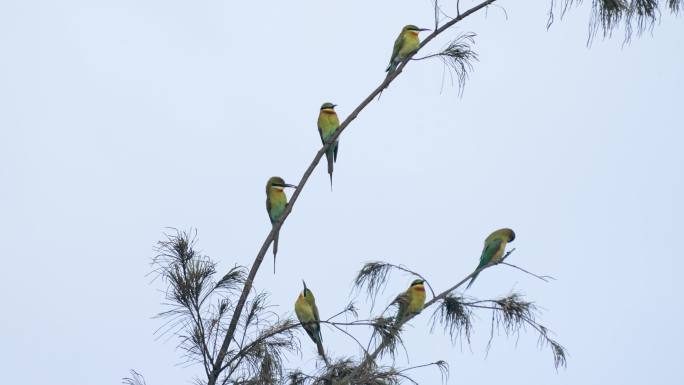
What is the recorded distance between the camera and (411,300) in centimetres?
630

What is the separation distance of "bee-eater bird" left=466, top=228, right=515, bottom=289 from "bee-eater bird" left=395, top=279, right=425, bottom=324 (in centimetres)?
106

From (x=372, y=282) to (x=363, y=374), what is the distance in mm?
777

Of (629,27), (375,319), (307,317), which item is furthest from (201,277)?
(629,27)

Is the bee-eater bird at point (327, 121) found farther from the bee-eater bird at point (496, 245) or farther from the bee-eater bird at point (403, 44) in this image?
the bee-eater bird at point (496, 245)

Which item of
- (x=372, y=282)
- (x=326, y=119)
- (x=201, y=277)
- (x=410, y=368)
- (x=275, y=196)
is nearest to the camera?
(x=410, y=368)

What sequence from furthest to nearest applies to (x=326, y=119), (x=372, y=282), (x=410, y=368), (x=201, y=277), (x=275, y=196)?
(x=326, y=119) → (x=275, y=196) → (x=372, y=282) → (x=201, y=277) → (x=410, y=368)

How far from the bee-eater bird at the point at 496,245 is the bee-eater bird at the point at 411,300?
1.06 metres

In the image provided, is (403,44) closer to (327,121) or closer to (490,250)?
(327,121)

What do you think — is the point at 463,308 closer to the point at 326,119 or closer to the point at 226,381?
the point at 226,381

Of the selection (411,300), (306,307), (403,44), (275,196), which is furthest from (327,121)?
(411,300)

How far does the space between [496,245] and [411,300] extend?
1.68 metres

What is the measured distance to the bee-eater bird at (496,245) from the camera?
773 centimetres

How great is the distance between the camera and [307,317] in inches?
295

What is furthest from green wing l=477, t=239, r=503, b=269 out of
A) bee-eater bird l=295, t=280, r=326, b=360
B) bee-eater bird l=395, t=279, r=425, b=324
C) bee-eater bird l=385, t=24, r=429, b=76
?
bee-eater bird l=385, t=24, r=429, b=76
